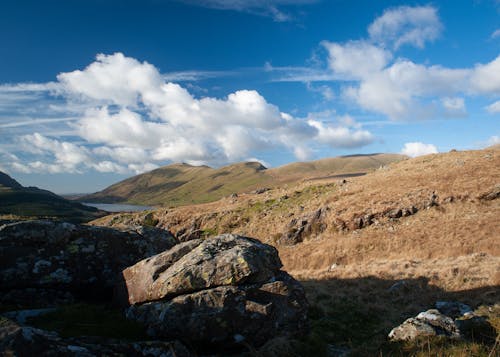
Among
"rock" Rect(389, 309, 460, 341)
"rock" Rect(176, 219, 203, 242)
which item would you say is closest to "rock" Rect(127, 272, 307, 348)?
"rock" Rect(389, 309, 460, 341)

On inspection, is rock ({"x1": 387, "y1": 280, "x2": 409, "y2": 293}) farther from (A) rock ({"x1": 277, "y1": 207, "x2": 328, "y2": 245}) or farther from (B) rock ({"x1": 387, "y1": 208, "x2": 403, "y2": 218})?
(A) rock ({"x1": 277, "y1": 207, "x2": 328, "y2": 245})

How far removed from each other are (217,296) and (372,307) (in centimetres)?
849

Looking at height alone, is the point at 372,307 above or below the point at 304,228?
below

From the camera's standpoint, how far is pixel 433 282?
1589 cm

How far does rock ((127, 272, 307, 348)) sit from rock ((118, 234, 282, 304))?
29 cm

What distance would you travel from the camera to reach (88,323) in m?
8.42

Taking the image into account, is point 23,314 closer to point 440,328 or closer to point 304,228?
point 440,328

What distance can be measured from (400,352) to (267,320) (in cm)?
364

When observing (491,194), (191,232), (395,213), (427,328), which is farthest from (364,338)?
(191,232)

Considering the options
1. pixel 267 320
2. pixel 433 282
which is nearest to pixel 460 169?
pixel 433 282

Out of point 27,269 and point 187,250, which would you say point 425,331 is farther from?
point 27,269

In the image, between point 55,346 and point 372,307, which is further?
point 372,307

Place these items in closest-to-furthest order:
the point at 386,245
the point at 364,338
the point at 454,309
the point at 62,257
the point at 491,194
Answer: the point at 364,338
the point at 62,257
the point at 454,309
the point at 386,245
the point at 491,194

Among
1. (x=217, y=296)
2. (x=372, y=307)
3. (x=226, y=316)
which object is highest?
(x=217, y=296)
